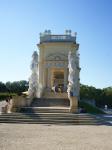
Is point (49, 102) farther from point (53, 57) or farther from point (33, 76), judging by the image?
point (53, 57)

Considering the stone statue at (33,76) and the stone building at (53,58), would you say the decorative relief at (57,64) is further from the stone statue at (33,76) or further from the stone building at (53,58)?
the stone statue at (33,76)

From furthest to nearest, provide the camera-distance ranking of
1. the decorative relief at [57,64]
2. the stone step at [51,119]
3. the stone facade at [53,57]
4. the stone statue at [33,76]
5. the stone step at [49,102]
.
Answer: the stone facade at [53,57] < the decorative relief at [57,64] < the stone statue at [33,76] < the stone step at [49,102] < the stone step at [51,119]

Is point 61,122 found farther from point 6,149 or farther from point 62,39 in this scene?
point 62,39

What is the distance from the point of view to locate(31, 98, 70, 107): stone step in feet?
91.6

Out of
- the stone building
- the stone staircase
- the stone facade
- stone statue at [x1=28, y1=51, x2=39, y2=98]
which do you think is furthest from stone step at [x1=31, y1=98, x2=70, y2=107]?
the stone facade

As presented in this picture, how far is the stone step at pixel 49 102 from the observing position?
27.9 m

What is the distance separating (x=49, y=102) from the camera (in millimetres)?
28500

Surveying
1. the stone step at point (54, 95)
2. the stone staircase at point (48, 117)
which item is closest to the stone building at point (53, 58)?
the stone step at point (54, 95)

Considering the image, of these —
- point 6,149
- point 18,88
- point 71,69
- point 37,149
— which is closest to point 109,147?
point 37,149

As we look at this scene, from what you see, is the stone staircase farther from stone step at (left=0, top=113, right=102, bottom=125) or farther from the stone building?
the stone building

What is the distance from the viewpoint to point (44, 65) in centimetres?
3503

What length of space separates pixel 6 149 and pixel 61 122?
10.7m

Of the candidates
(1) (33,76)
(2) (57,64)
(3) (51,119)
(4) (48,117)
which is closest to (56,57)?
(2) (57,64)

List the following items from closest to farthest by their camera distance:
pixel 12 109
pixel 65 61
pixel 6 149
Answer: pixel 6 149 → pixel 12 109 → pixel 65 61
